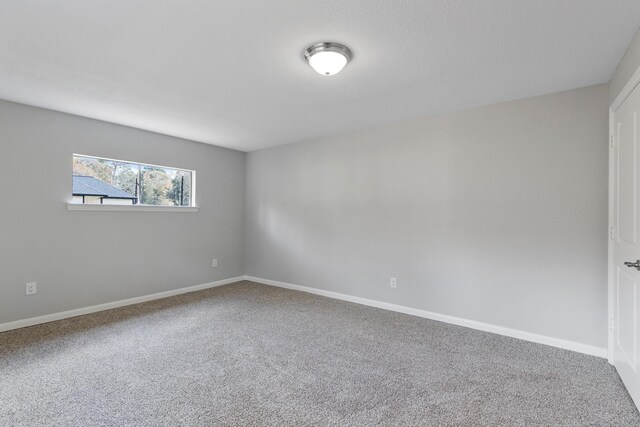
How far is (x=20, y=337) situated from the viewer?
2938 millimetres

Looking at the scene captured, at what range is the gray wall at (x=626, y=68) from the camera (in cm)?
192

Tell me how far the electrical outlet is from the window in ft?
3.03

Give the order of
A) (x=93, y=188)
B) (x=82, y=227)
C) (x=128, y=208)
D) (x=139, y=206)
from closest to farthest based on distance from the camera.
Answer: (x=82, y=227) < (x=93, y=188) < (x=128, y=208) < (x=139, y=206)

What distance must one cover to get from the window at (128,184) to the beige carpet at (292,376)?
1447mm

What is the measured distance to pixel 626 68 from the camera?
213cm

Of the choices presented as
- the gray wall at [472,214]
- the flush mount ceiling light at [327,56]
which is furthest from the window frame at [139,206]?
the flush mount ceiling light at [327,56]

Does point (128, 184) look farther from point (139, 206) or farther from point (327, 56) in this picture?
point (327, 56)

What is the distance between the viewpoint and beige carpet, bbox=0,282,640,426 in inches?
72.3

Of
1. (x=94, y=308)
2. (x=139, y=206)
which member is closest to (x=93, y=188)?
(x=139, y=206)

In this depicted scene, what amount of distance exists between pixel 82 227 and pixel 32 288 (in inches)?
29.5

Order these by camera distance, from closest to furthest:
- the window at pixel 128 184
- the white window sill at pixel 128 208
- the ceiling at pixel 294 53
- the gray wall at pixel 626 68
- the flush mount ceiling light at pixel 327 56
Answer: the ceiling at pixel 294 53 → the gray wall at pixel 626 68 → the flush mount ceiling light at pixel 327 56 → the white window sill at pixel 128 208 → the window at pixel 128 184

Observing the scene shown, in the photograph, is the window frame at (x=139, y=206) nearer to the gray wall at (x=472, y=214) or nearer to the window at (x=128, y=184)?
the window at (x=128, y=184)

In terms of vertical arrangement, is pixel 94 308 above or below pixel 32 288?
below

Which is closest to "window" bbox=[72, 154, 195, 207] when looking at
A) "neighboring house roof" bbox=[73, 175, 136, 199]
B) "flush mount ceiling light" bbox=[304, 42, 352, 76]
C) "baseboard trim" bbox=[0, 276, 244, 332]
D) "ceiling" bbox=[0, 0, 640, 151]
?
"neighboring house roof" bbox=[73, 175, 136, 199]
